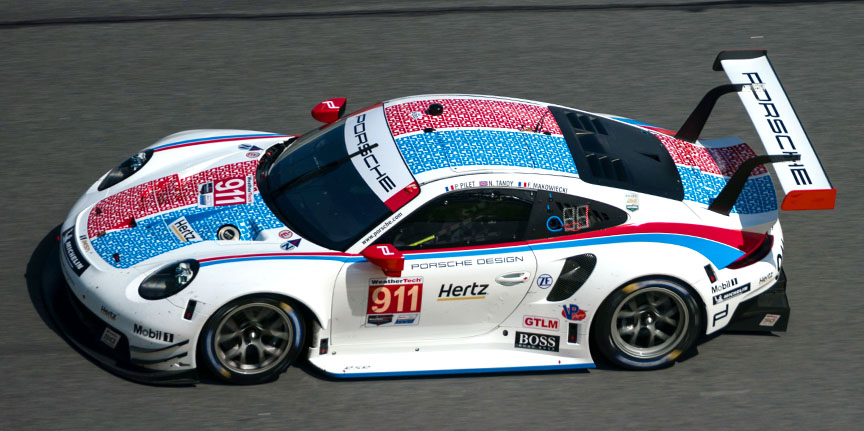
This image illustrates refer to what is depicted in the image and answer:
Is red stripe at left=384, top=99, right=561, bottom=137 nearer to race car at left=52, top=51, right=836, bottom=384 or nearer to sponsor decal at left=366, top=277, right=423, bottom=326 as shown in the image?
A: race car at left=52, top=51, right=836, bottom=384

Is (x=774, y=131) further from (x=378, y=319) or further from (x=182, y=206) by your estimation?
(x=182, y=206)

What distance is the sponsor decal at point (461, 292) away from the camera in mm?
5414

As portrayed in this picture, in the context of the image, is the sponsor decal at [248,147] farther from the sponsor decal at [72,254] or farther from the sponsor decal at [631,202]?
the sponsor decal at [631,202]

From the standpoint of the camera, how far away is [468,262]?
541 centimetres

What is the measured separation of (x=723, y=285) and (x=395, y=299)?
6.52 feet

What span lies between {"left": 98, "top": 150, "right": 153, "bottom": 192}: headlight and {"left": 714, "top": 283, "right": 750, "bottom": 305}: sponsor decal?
3.90 meters

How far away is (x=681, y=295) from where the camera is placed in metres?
5.62

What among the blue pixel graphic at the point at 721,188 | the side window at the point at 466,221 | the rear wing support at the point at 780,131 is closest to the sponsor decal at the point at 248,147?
the side window at the point at 466,221

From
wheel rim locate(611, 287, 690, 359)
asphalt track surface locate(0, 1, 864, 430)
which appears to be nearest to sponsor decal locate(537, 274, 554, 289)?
wheel rim locate(611, 287, 690, 359)

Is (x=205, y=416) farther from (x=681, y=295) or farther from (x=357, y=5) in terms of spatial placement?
(x=357, y=5)

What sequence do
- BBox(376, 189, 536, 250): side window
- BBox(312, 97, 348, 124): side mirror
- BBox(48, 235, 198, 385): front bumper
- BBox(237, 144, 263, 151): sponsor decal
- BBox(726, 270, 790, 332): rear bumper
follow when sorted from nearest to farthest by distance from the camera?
BBox(48, 235, 198, 385): front bumper, BBox(376, 189, 536, 250): side window, BBox(726, 270, 790, 332): rear bumper, BBox(237, 144, 263, 151): sponsor decal, BBox(312, 97, 348, 124): side mirror

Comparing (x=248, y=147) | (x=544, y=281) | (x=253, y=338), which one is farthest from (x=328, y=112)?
(x=544, y=281)

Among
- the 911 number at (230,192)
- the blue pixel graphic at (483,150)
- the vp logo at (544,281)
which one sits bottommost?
the vp logo at (544,281)

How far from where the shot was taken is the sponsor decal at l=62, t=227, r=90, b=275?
18.2 feet
